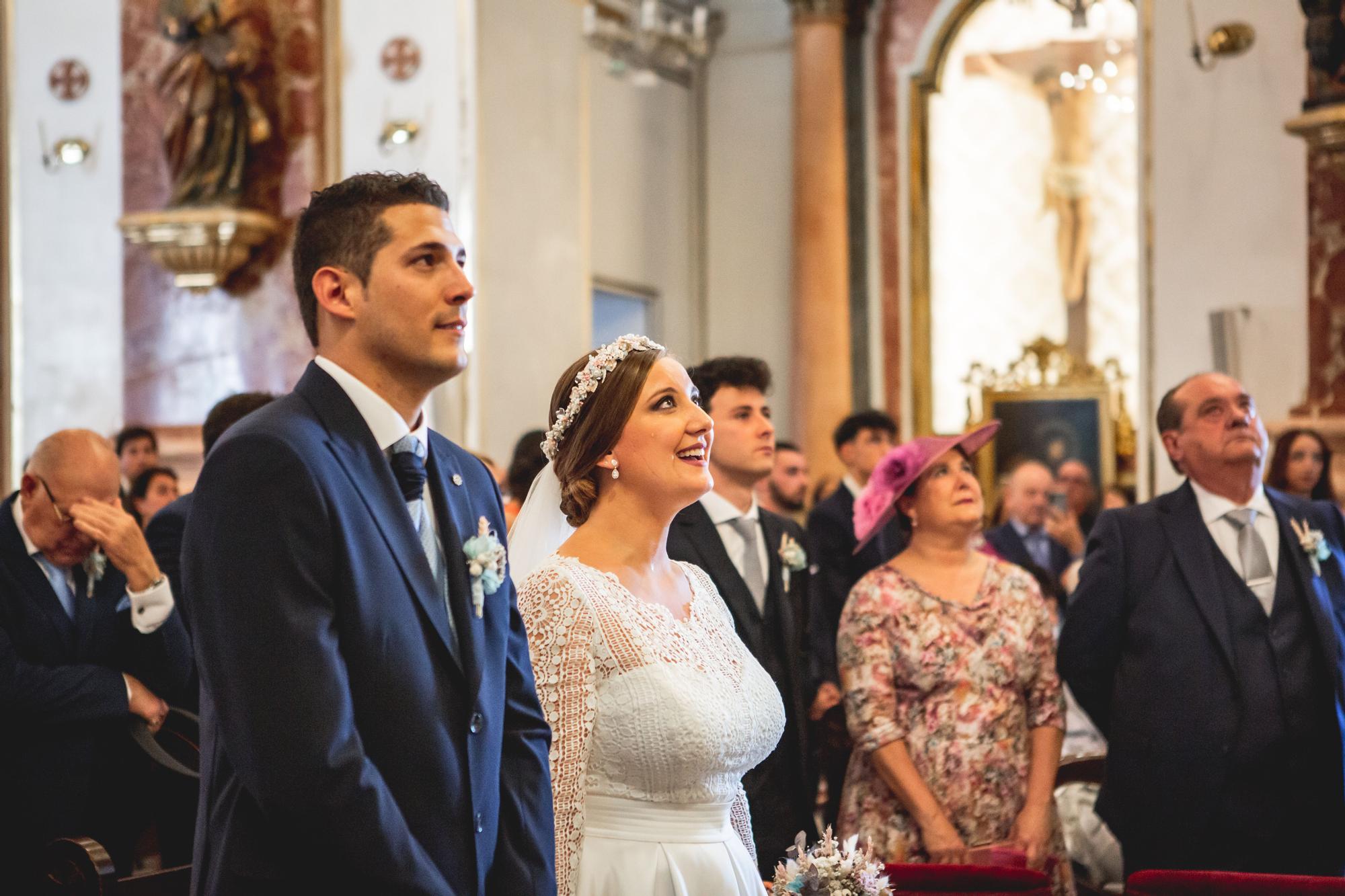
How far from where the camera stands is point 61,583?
161 inches

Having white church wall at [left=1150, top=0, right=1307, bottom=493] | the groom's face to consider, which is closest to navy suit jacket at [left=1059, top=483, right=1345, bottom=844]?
the groom's face

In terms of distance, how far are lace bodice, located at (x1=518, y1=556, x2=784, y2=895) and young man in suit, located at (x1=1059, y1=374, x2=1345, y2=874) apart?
1.63 m

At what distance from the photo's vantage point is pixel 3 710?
Answer: 12.4ft

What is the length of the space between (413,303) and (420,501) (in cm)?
32

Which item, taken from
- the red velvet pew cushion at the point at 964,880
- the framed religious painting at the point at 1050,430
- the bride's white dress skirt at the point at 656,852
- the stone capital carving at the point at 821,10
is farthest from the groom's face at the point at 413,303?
the stone capital carving at the point at 821,10

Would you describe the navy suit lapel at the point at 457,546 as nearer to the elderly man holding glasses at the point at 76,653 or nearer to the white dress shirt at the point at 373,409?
the white dress shirt at the point at 373,409

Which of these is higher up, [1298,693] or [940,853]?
[1298,693]

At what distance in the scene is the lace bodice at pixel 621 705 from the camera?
310 cm

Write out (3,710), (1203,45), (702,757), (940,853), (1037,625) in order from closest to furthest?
(702,757), (3,710), (940,853), (1037,625), (1203,45)

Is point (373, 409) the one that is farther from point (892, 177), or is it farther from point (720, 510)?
point (892, 177)

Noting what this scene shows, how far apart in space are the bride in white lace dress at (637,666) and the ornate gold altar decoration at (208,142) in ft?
22.0

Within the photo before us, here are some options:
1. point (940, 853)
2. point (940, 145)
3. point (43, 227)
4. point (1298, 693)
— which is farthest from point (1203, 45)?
point (43, 227)

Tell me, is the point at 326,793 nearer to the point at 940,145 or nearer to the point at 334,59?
the point at 334,59

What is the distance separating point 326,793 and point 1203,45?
8.17 m
